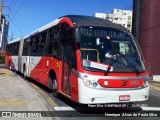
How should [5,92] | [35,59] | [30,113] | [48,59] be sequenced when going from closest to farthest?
[30,113] → [5,92] → [48,59] → [35,59]

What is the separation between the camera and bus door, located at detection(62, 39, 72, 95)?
1132cm

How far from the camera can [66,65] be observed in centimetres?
1171

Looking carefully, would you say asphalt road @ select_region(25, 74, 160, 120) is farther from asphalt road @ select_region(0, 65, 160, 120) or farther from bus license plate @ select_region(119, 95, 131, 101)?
bus license plate @ select_region(119, 95, 131, 101)

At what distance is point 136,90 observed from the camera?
10289 mm

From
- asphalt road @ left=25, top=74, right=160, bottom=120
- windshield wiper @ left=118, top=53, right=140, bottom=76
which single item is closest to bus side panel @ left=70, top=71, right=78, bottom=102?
asphalt road @ left=25, top=74, right=160, bottom=120

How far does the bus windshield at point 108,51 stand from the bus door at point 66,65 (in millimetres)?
979

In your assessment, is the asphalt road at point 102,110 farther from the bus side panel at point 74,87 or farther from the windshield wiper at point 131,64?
the windshield wiper at point 131,64

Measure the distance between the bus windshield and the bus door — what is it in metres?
0.98

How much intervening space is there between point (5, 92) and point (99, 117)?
4.79 metres

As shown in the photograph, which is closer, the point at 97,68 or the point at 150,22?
the point at 97,68

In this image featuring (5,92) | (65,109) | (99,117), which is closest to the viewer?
(99,117)

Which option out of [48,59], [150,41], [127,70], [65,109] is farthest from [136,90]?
[150,41]

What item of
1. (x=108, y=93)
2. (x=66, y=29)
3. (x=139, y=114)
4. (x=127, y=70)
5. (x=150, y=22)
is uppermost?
(x=150, y=22)

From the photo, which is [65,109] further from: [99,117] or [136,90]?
[136,90]
